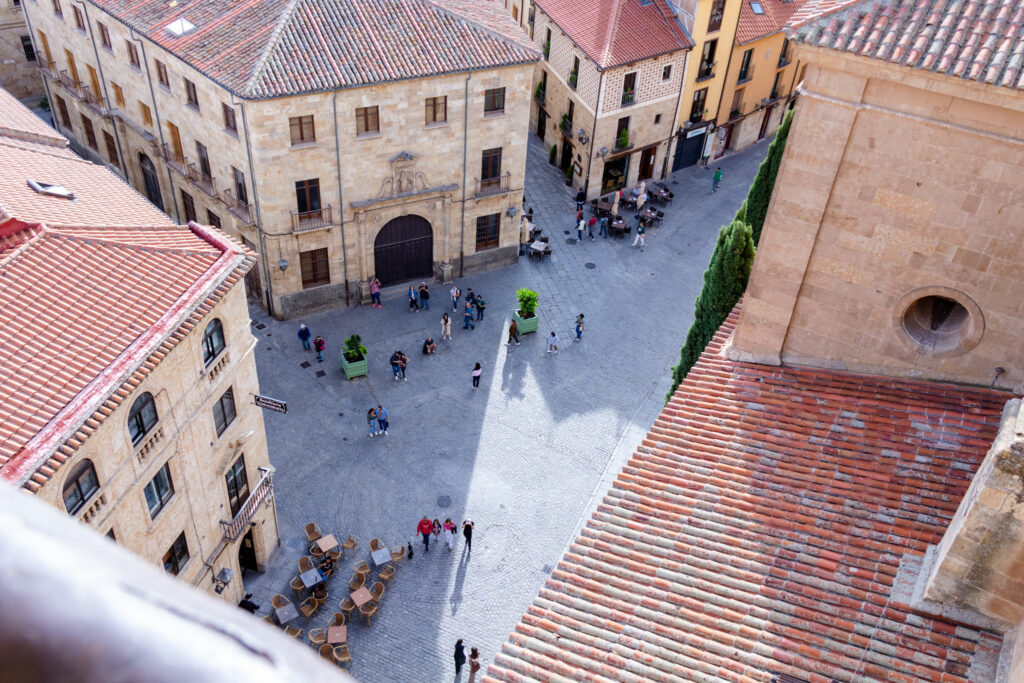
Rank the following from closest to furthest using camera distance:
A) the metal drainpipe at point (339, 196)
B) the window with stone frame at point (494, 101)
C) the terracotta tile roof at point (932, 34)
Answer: the terracotta tile roof at point (932, 34), the metal drainpipe at point (339, 196), the window with stone frame at point (494, 101)

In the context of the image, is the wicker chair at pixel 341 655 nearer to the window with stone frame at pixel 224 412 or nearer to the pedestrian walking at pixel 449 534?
→ the pedestrian walking at pixel 449 534

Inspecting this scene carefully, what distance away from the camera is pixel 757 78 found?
53594 mm

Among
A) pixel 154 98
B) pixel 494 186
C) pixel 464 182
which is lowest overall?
pixel 494 186

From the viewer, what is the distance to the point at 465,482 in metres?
32.8

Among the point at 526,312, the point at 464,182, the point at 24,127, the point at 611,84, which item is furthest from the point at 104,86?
the point at 611,84

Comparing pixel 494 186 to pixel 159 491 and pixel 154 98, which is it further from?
pixel 159 491

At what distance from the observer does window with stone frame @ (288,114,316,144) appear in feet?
114

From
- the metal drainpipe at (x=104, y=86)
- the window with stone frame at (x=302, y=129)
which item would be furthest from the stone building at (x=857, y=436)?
the metal drainpipe at (x=104, y=86)

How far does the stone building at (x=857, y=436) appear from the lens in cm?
1416

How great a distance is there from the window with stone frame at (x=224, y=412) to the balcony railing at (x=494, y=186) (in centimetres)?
1892

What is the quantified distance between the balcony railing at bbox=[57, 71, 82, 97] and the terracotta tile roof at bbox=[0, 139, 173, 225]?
58.5ft

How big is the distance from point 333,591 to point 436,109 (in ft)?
64.0

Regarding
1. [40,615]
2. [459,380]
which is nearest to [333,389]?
[459,380]

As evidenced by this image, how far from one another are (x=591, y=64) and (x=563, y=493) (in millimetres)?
23361
